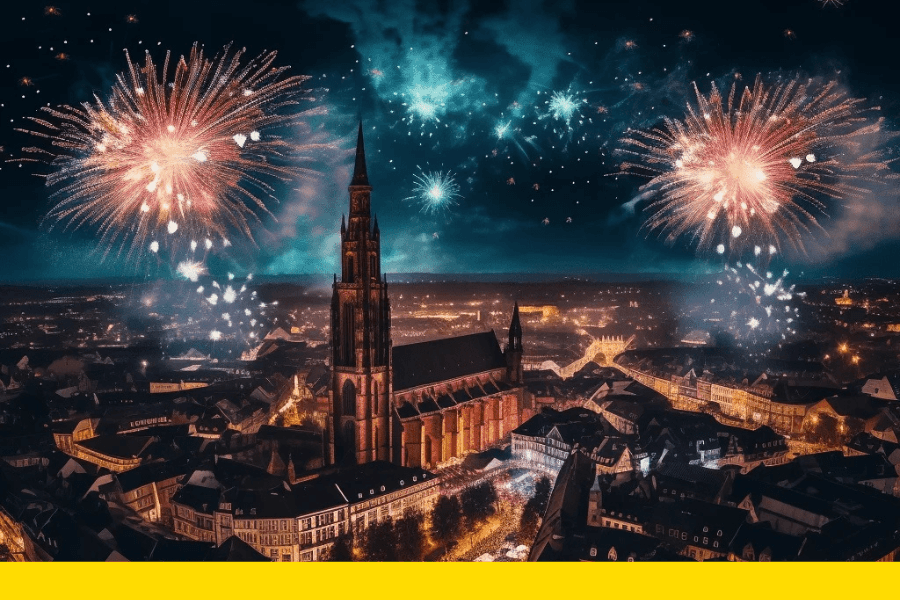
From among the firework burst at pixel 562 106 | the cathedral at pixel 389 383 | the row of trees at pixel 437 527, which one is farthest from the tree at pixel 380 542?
the firework burst at pixel 562 106

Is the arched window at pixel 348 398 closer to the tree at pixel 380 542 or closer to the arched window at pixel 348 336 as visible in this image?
the arched window at pixel 348 336

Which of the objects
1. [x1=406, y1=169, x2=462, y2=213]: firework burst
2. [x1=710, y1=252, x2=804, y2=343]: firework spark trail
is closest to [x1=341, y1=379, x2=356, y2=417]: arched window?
[x1=406, y1=169, x2=462, y2=213]: firework burst

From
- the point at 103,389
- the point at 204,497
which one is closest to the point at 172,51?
the point at 204,497

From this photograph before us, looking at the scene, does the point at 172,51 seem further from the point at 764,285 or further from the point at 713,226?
the point at 764,285

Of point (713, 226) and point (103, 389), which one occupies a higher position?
point (713, 226)

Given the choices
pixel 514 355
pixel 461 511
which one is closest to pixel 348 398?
pixel 461 511

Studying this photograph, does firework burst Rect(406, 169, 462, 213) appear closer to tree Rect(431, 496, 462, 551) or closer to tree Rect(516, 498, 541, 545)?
tree Rect(431, 496, 462, 551)
